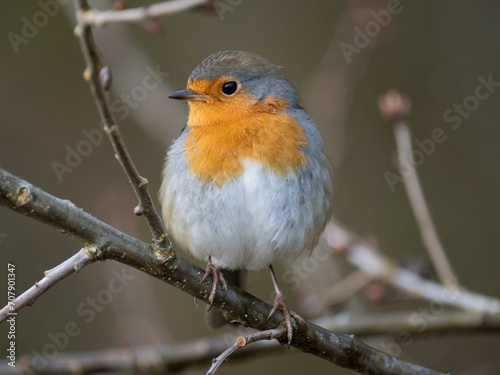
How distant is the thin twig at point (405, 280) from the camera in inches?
151

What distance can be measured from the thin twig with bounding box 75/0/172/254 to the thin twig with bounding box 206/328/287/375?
1.77ft

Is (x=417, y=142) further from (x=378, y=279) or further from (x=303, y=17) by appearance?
(x=378, y=279)

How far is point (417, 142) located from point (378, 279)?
2.52 meters

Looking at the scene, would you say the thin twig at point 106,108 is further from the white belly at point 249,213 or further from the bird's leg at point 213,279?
the white belly at point 249,213

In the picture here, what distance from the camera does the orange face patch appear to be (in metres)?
3.39

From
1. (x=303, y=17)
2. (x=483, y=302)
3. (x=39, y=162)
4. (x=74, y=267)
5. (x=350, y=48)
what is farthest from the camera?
(x=303, y=17)

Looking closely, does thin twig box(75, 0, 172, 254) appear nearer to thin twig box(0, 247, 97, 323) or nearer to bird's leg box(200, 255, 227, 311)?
thin twig box(0, 247, 97, 323)

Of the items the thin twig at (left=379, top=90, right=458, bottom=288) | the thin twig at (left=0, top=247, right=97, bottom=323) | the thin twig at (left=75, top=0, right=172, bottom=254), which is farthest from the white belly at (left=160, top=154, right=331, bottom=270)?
the thin twig at (left=0, top=247, right=97, bottom=323)

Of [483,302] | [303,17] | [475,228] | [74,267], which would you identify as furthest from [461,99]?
[74,267]

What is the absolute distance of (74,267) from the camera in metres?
2.20

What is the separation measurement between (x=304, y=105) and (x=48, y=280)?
3.94m

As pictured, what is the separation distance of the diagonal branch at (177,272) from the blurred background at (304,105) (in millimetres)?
2777

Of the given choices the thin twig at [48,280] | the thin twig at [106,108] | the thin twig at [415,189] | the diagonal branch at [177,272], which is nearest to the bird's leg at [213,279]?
the diagonal branch at [177,272]

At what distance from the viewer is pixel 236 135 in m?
3.46
